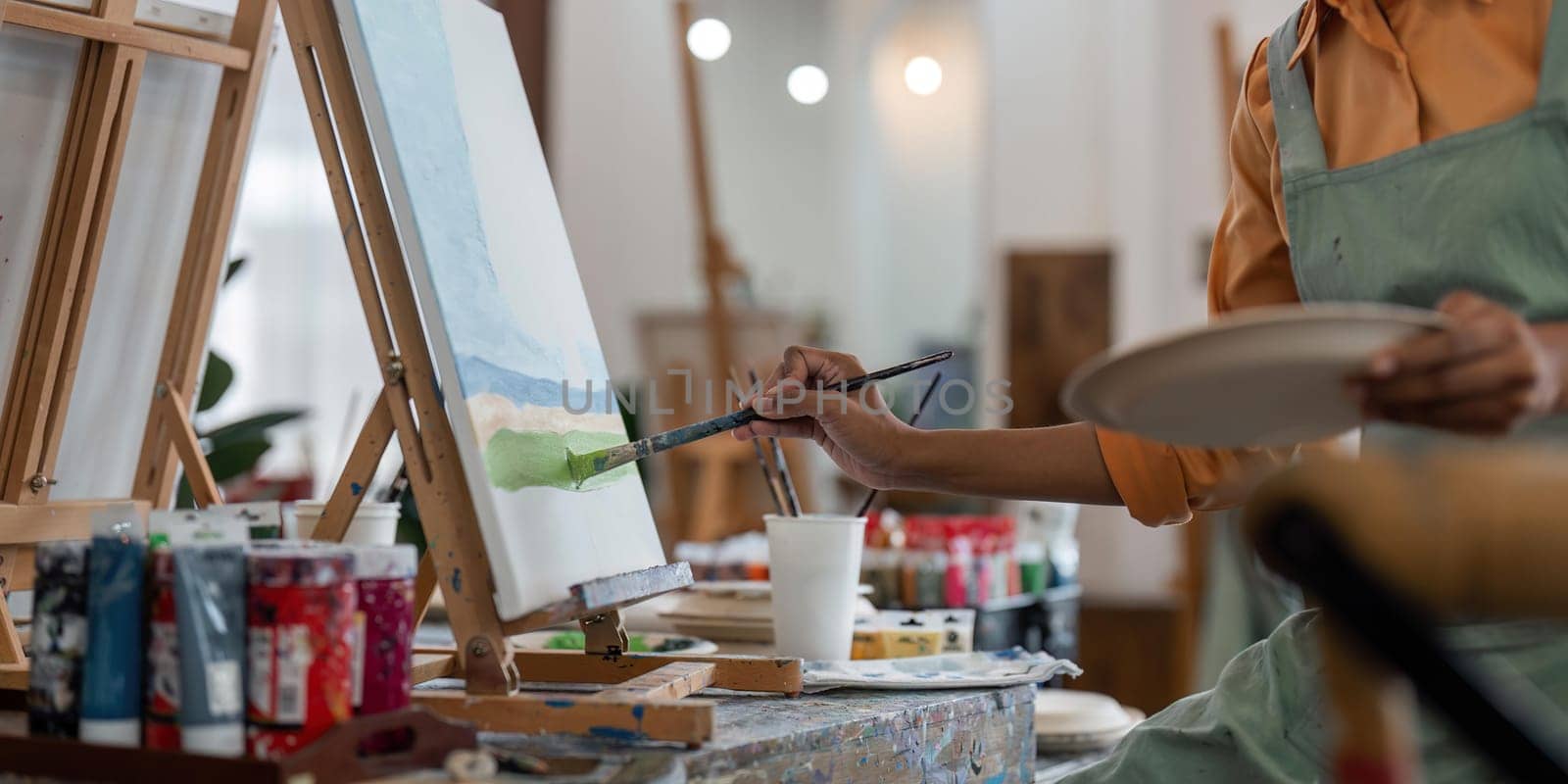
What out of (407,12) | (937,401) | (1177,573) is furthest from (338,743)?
(937,401)

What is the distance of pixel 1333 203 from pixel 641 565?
0.69 metres

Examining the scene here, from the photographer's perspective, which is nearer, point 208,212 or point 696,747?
point 696,747

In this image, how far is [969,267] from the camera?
527 cm

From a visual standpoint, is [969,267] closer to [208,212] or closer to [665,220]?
[665,220]

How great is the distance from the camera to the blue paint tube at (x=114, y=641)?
894 millimetres

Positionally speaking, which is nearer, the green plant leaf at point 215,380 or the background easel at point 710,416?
the green plant leaf at point 215,380

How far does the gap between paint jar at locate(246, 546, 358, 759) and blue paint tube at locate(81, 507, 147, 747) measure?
3.0 inches

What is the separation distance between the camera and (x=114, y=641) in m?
0.89

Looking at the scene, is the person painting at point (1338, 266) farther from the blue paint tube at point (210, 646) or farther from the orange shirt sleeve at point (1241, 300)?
the blue paint tube at point (210, 646)

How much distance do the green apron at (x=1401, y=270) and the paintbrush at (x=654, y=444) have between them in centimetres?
35

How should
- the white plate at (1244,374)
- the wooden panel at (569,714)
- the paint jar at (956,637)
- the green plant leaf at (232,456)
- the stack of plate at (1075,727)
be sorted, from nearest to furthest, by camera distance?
the white plate at (1244,374) → the wooden panel at (569,714) → the paint jar at (956,637) → the stack of plate at (1075,727) → the green plant leaf at (232,456)

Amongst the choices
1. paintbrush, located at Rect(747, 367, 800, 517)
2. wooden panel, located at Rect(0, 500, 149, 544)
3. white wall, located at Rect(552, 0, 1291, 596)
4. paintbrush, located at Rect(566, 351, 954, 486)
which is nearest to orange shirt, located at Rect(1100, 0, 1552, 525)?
paintbrush, located at Rect(566, 351, 954, 486)

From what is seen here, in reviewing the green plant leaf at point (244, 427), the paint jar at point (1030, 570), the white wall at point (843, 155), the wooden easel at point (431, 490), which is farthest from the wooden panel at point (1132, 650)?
the wooden easel at point (431, 490)

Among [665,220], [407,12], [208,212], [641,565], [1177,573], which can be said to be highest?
[665,220]
